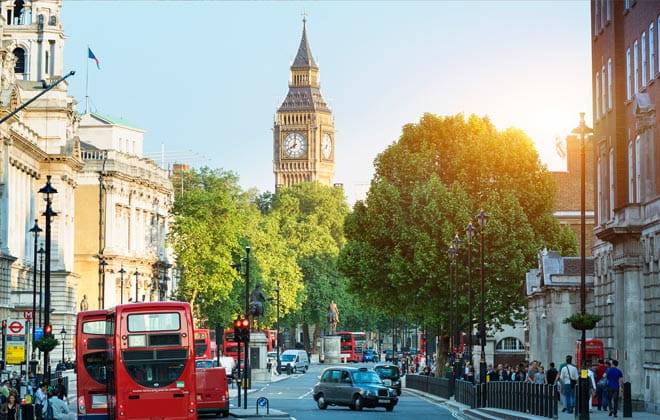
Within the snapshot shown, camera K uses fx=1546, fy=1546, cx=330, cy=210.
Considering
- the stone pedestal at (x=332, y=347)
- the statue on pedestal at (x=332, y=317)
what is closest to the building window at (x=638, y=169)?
the stone pedestal at (x=332, y=347)

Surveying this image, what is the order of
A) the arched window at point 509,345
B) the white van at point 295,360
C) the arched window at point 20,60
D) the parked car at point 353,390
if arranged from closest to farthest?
1. the parked car at point 353,390
2. the arched window at point 509,345
3. the white van at point 295,360
4. the arched window at point 20,60

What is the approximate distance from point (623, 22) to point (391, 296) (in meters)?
33.9

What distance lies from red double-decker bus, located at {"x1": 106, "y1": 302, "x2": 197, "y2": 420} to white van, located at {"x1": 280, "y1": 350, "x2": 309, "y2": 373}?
81.9 m

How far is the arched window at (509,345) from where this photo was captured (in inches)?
4092

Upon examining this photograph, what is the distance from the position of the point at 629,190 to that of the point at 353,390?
13.3 metres

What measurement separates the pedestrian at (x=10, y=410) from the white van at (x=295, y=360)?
8369 centimetres

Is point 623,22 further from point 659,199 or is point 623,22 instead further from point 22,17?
point 22,17

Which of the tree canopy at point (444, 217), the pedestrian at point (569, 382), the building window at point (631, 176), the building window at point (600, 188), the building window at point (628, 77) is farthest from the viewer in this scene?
the tree canopy at point (444, 217)

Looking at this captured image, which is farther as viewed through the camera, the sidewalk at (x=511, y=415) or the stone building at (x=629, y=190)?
the stone building at (x=629, y=190)

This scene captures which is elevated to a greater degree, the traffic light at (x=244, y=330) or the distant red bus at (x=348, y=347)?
the traffic light at (x=244, y=330)

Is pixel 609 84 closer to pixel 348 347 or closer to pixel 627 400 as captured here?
pixel 627 400

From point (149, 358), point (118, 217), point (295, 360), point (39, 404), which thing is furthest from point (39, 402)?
point (118, 217)

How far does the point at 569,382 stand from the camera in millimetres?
48469

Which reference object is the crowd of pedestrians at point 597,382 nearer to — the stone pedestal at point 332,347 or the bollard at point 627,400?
the bollard at point 627,400
